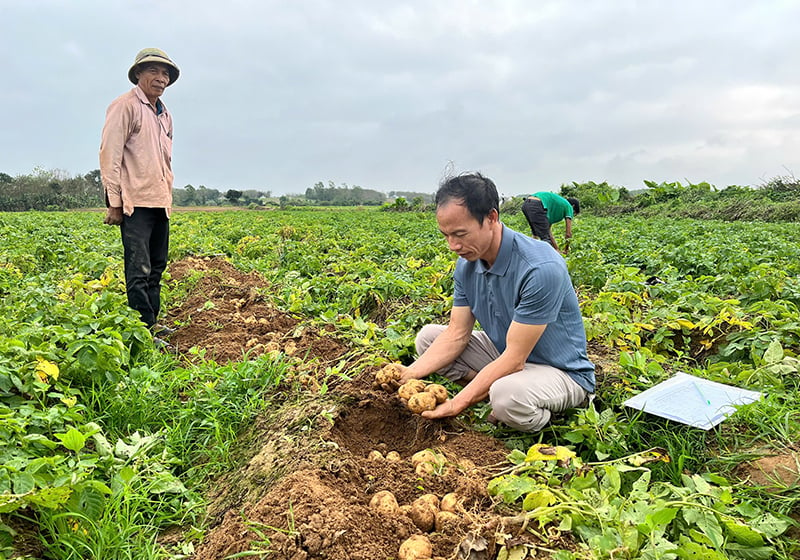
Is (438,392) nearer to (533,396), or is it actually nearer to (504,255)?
(533,396)

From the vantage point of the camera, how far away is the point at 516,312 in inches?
98.9

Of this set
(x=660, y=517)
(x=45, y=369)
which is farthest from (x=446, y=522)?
(x=45, y=369)

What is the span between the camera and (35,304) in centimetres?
358

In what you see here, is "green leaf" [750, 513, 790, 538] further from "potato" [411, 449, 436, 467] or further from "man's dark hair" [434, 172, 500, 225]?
"man's dark hair" [434, 172, 500, 225]

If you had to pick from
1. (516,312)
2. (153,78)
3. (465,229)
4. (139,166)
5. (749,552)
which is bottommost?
→ (749,552)

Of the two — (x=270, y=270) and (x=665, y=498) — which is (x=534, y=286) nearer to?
(x=665, y=498)

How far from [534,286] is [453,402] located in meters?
0.73

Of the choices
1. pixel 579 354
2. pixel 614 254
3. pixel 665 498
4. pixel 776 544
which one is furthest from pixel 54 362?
pixel 614 254

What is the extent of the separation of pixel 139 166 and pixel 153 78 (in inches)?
27.2

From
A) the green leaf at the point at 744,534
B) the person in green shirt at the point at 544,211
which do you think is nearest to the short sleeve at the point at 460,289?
the green leaf at the point at 744,534

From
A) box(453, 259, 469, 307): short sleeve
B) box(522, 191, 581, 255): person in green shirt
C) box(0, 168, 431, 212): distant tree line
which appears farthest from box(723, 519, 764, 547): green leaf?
box(0, 168, 431, 212): distant tree line

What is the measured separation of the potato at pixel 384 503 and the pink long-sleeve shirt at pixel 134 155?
303 centimetres

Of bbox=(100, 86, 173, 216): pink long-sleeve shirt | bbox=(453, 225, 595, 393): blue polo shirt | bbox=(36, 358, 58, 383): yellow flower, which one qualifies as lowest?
bbox=(36, 358, 58, 383): yellow flower

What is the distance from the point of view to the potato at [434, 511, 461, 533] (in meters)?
1.77
